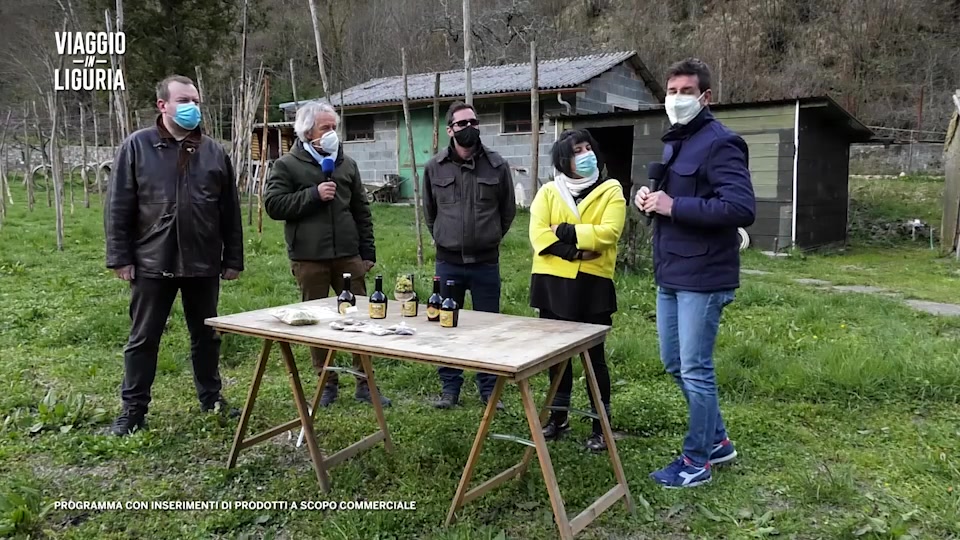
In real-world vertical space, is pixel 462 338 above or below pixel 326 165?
below

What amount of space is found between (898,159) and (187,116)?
60.7 feet

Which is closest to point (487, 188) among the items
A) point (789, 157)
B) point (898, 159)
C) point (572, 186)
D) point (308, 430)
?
point (572, 186)

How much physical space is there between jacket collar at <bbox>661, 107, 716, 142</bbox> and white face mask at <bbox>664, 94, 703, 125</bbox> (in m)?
0.02

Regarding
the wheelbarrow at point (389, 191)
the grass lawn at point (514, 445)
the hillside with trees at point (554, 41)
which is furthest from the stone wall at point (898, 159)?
the grass lawn at point (514, 445)

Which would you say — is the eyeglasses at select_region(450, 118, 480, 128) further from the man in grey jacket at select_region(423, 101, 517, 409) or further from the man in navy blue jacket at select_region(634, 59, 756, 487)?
the man in navy blue jacket at select_region(634, 59, 756, 487)

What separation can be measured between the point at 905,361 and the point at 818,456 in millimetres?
1433

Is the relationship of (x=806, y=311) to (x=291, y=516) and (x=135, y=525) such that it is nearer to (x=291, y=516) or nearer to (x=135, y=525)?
(x=291, y=516)

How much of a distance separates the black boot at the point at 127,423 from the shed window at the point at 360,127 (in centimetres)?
1605

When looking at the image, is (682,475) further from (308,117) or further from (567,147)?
(308,117)

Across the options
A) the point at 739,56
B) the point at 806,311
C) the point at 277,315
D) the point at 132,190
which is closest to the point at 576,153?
the point at 277,315

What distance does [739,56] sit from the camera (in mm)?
24766

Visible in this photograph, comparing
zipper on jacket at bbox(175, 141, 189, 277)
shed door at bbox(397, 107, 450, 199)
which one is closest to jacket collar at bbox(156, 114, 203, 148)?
zipper on jacket at bbox(175, 141, 189, 277)

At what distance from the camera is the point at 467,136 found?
12.4 feet

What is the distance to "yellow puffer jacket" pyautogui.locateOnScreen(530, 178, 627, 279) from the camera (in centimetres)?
316
